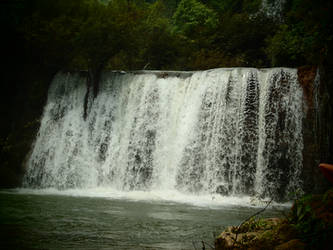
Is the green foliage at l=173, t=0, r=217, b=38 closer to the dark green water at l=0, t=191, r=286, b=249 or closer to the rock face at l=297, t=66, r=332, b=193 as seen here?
the rock face at l=297, t=66, r=332, b=193

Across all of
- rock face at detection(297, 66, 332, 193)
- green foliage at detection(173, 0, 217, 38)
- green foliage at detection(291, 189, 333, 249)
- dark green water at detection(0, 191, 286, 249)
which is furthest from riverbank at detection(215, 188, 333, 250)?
green foliage at detection(173, 0, 217, 38)

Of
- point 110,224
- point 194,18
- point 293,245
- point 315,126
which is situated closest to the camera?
point 293,245

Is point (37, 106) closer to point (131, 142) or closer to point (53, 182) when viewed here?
point (53, 182)

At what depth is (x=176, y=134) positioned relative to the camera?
1523 cm

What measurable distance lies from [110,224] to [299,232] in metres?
4.04

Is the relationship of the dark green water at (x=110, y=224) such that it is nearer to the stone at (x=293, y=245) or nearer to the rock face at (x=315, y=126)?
the stone at (x=293, y=245)

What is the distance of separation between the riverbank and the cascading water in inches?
325

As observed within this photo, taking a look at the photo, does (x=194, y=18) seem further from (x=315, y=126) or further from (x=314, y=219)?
(x=314, y=219)

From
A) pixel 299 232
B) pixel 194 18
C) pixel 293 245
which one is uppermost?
pixel 194 18

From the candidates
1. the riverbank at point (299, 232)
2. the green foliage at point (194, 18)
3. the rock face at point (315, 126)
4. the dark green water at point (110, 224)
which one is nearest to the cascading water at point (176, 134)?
the rock face at point (315, 126)

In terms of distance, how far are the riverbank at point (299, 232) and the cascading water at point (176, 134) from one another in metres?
8.26

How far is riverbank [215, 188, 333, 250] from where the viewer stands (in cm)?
394

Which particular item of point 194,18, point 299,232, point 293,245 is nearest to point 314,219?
point 299,232

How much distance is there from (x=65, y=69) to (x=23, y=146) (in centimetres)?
408
